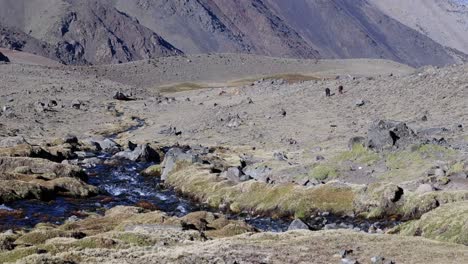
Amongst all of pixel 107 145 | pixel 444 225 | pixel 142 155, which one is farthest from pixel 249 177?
pixel 107 145

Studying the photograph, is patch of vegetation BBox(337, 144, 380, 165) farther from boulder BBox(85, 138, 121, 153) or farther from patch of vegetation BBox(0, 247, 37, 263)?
patch of vegetation BBox(0, 247, 37, 263)

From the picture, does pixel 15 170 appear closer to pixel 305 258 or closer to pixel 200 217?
pixel 200 217

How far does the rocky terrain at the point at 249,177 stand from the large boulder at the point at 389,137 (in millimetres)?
108

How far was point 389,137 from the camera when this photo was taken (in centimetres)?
4988

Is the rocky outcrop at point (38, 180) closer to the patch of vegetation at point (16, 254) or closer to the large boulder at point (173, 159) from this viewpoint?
the large boulder at point (173, 159)

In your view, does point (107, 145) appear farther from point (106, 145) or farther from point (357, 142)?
point (357, 142)

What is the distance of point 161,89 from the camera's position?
557 feet

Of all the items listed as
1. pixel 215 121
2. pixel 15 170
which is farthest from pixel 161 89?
pixel 15 170

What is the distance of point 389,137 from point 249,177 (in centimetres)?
1109

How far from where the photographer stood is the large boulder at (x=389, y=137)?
49.6m

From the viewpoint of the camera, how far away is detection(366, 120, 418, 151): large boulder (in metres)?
49.6

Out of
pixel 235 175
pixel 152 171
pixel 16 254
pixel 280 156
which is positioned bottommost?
pixel 152 171

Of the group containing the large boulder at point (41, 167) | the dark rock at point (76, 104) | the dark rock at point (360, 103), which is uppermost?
the dark rock at point (360, 103)

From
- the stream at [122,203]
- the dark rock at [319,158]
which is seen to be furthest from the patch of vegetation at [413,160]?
the stream at [122,203]
